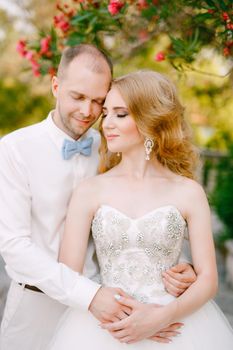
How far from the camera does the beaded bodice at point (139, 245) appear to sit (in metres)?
2.55

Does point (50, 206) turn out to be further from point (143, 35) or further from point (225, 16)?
point (143, 35)

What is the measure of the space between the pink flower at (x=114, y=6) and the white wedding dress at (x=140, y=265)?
144 centimetres

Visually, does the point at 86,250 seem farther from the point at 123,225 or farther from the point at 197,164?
the point at 197,164

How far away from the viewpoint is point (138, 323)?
91.2 inches

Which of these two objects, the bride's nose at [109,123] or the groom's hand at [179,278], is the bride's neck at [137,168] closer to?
the bride's nose at [109,123]

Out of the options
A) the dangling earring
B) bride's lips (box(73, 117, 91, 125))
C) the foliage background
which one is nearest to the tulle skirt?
the dangling earring

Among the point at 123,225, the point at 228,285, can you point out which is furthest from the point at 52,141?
the point at 228,285

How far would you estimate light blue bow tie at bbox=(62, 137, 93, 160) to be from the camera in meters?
2.76

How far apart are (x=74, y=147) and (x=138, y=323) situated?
3.30ft

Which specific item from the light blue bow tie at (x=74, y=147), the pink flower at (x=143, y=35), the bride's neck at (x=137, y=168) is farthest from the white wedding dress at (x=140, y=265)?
the pink flower at (x=143, y=35)

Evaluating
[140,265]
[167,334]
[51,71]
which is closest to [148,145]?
Answer: [140,265]

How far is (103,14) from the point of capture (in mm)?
3537

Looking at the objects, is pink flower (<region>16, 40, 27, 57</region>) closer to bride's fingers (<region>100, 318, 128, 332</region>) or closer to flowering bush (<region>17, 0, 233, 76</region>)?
flowering bush (<region>17, 0, 233, 76</region>)

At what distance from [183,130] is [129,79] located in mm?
497
